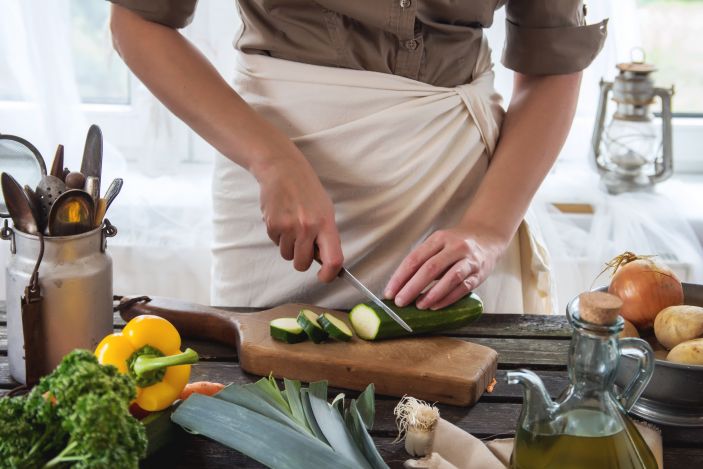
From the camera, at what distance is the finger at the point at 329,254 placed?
1.55m

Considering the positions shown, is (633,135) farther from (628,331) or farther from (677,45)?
(628,331)

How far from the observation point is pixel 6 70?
3.10 metres

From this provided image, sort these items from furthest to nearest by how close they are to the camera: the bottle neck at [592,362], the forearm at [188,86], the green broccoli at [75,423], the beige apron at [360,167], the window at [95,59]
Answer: the window at [95,59] → the beige apron at [360,167] → the forearm at [188,86] → the bottle neck at [592,362] → the green broccoli at [75,423]

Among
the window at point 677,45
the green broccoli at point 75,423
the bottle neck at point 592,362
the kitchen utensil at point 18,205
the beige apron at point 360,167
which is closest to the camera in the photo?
the green broccoli at point 75,423

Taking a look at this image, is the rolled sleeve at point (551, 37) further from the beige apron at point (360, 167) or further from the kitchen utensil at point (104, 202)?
the kitchen utensil at point (104, 202)

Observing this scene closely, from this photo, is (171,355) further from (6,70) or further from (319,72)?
(6,70)

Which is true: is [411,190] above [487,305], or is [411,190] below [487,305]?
above

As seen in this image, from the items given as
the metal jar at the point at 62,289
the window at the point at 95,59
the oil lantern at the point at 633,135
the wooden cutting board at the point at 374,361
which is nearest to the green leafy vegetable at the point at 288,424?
the wooden cutting board at the point at 374,361

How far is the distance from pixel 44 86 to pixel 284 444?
86.3 inches

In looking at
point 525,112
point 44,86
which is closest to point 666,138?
point 525,112

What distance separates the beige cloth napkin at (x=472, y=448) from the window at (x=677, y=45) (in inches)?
92.3

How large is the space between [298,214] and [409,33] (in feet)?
1.54

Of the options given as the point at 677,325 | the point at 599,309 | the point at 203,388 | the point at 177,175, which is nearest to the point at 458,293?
the point at 677,325

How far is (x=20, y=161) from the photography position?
4.67ft
